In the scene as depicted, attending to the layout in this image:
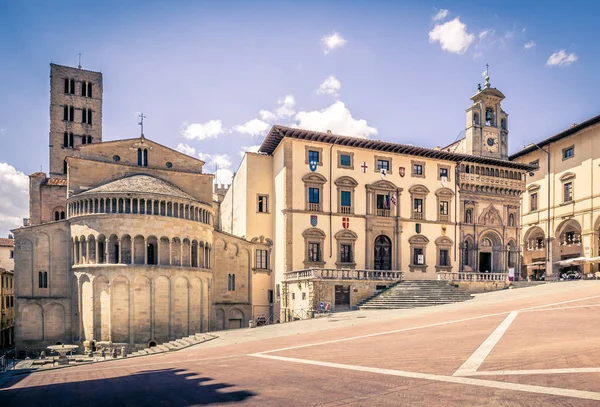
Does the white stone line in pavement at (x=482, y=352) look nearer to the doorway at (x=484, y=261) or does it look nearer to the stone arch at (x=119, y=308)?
the doorway at (x=484, y=261)

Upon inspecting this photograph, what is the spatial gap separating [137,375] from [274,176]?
32.9 meters

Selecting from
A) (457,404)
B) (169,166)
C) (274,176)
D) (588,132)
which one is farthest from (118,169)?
(588,132)

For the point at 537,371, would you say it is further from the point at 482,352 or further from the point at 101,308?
the point at 101,308

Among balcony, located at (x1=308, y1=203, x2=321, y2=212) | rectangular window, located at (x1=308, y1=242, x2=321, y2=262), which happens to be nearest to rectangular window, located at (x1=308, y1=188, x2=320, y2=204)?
balcony, located at (x1=308, y1=203, x2=321, y2=212)

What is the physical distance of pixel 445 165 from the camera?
49906 mm

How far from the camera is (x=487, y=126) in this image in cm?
5575

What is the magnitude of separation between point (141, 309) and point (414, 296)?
84.1 ft

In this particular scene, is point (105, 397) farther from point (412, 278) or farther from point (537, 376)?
point (412, 278)

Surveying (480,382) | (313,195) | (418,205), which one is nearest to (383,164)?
(418,205)

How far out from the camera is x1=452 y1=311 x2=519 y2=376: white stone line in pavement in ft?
42.3

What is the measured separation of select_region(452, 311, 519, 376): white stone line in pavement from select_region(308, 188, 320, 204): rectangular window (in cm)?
2495

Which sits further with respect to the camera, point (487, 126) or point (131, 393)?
point (487, 126)

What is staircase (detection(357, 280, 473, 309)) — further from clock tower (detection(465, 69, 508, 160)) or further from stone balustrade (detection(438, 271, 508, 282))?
clock tower (detection(465, 69, 508, 160))

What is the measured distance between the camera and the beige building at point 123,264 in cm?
4003
